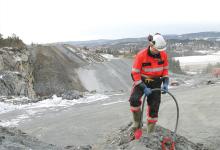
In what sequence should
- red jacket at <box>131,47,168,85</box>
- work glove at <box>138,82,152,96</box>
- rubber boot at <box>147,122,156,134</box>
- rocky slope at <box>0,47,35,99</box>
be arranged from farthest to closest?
rocky slope at <box>0,47,35,99</box> < rubber boot at <box>147,122,156,134</box> < red jacket at <box>131,47,168,85</box> < work glove at <box>138,82,152,96</box>

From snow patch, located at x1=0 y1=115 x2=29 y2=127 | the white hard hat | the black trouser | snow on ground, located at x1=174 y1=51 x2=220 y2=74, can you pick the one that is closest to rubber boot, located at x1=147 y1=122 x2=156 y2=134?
the black trouser

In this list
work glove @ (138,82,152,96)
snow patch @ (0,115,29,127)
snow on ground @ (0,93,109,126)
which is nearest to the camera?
work glove @ (138,82,152,96)

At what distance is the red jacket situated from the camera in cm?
697

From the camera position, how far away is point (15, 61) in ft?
64.0

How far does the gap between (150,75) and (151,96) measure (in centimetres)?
39

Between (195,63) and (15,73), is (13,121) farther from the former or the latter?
(195,63)

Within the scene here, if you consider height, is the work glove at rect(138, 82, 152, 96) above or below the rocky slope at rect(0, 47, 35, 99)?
above

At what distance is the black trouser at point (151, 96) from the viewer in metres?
7.14

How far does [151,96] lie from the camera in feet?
23.8

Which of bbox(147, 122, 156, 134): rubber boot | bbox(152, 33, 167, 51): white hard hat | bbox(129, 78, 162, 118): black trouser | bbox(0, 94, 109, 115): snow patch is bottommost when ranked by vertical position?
bbox(0, 94, 109, 115): snow patch

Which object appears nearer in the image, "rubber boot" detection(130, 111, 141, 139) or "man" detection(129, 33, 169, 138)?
"man" detection(129, 33, 169, 138)

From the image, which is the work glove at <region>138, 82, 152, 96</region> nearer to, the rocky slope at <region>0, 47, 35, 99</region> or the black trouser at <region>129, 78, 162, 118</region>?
the black trouser at <region>129, 78, 162, 118</region>

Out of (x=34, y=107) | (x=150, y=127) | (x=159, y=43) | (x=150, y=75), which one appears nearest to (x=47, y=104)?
(x=34, y=107)

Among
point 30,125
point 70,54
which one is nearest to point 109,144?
point 30,125
